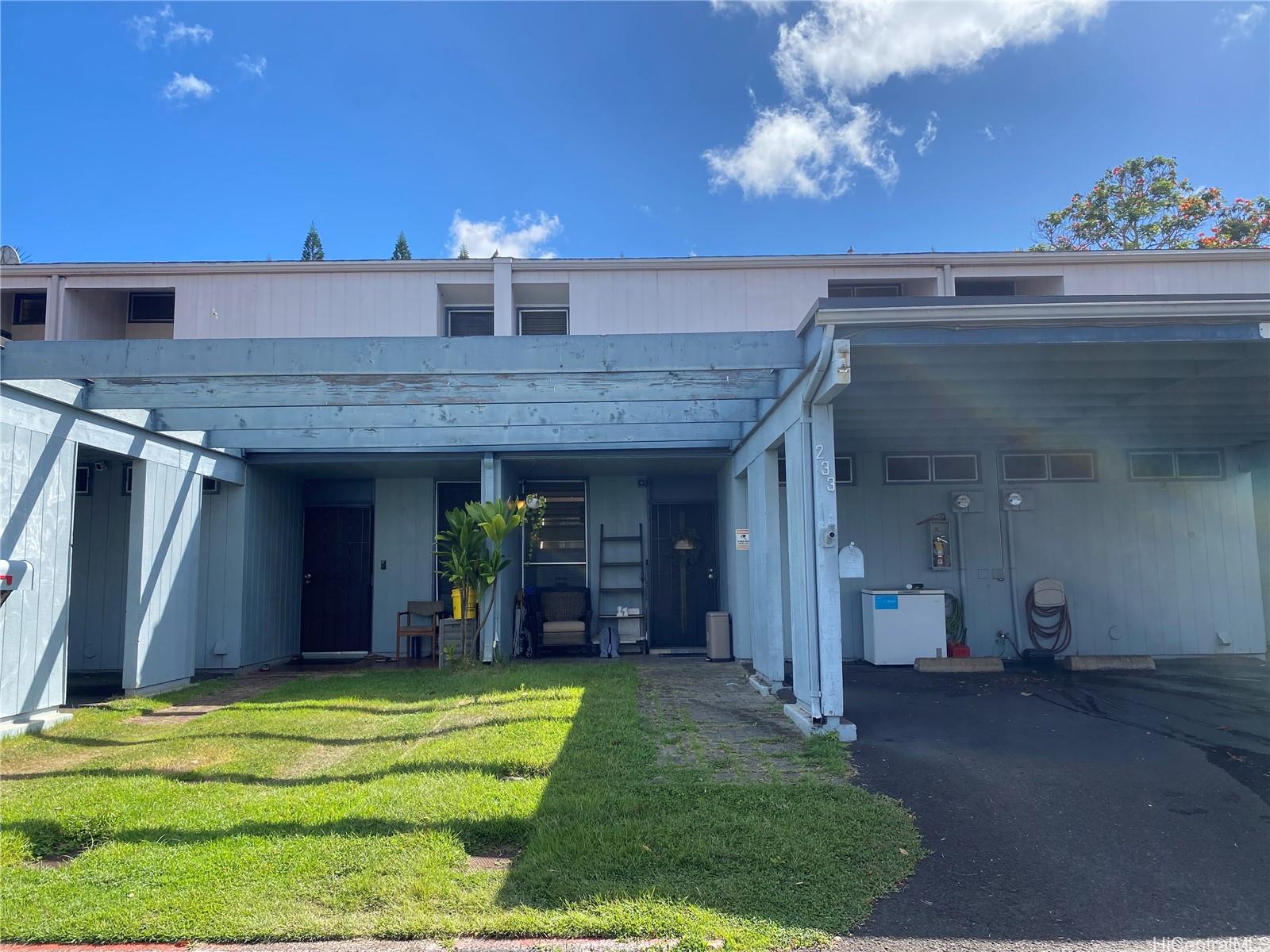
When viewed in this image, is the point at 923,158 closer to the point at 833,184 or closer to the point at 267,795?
the point at 833,184

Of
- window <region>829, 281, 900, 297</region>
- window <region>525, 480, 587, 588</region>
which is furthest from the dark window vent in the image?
window <region>829, 281, 900, 297</region>

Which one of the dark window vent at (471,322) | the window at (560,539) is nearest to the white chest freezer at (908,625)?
the window at (560,539)

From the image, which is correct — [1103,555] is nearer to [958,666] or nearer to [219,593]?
[958,666]

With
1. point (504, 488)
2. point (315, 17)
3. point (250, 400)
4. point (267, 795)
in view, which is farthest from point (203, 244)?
point (267, 795)

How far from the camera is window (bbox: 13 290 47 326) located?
10.8 meters

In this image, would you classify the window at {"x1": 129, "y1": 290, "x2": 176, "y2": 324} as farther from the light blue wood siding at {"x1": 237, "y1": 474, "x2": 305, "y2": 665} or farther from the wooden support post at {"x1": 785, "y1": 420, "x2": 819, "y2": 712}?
the wooden support post at {"x1": 785, "y1": 420, "x2": 819, "y2": 712}

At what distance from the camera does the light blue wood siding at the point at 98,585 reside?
8.78 m

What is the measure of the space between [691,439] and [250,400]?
4.67m

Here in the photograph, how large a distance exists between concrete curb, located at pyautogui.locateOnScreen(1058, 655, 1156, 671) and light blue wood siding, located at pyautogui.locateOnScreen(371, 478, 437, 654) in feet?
27.0

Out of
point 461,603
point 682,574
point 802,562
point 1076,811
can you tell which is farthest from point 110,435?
point 1076,811

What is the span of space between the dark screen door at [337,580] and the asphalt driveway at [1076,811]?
7237 mm

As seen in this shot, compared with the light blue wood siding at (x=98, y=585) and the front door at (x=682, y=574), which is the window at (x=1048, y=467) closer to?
the front door at (x=682, y=574)

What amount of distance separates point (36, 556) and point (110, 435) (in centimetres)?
131

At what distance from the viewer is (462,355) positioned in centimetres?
529
